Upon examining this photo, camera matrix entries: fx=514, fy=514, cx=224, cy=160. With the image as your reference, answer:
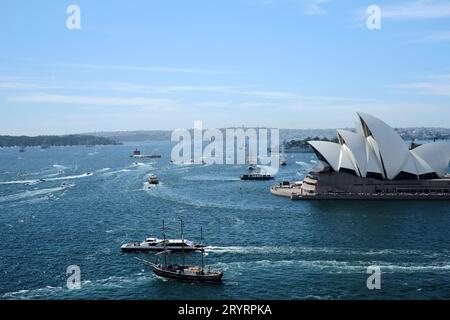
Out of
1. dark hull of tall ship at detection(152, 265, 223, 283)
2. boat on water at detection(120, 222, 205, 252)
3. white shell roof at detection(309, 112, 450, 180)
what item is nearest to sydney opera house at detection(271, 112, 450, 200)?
white shell roof at detection(309, 112, 450, 180)

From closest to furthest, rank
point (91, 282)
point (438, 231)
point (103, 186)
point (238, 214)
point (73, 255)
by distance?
point (91, 282)
point (73, 255)
point (438, 231)
point (238, 214)
point (103, 186)

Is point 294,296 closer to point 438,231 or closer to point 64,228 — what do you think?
point 438,231

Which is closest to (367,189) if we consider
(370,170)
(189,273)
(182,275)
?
(370,170)

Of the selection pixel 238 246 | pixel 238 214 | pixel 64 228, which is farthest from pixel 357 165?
pixel 64 228

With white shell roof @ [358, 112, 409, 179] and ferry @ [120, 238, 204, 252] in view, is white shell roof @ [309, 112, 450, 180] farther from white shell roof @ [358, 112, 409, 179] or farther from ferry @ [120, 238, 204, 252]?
ferry @ [120, 238, 204, 252]

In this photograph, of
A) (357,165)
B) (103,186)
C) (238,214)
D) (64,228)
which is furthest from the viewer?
(103,186)

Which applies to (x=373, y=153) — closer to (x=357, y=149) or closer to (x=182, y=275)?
(x=357, y=149)
